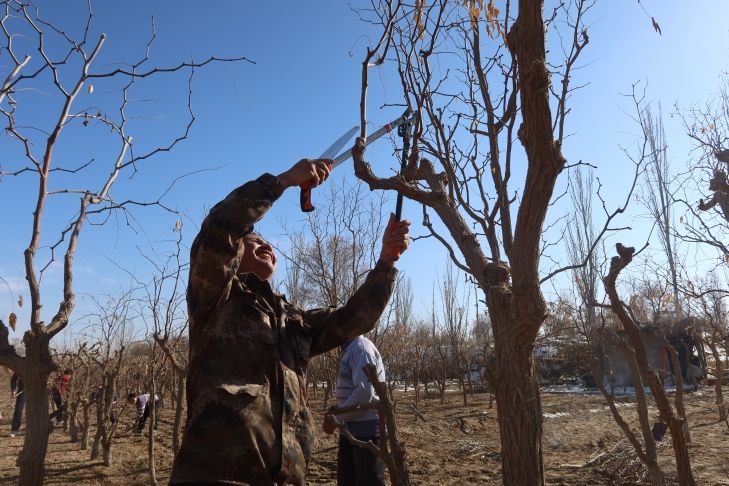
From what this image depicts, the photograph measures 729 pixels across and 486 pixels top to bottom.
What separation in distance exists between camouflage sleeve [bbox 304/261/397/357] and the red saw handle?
423mm

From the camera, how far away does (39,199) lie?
146 inches

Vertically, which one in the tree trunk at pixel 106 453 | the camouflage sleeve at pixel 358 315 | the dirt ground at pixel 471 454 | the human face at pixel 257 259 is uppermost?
the human face at pixel 257 259

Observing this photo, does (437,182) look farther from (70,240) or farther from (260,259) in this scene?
(70,240)

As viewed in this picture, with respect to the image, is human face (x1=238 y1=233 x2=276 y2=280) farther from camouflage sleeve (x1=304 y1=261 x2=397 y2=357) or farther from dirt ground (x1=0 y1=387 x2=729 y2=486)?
dirt ground (x1=0 y1=387 x2=729 y2=486)

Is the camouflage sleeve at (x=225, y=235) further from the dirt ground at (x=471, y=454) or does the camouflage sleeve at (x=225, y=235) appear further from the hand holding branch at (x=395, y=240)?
the dirt ground at (x=471, y=454)

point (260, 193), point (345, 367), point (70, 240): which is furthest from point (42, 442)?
point (260, 193)

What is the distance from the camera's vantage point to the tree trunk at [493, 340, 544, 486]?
2.38 metres

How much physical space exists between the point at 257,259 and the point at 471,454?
6.22 meters

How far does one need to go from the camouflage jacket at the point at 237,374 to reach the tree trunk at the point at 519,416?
927 millimetres

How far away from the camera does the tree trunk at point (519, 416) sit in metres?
2.38

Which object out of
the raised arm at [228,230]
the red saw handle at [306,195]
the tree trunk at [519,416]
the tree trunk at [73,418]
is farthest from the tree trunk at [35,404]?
the tree trunk at [73,418]

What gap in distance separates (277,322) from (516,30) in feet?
4.39

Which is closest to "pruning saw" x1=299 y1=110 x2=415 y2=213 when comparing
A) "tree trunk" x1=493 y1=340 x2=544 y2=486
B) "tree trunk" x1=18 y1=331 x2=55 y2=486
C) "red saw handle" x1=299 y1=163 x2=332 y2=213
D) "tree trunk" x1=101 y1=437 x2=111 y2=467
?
"red saw handle" x1=299 y1=163 x2=332 y2=213

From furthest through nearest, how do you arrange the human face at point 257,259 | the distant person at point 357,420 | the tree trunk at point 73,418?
the tree trunk at point 73,418, the distant person at point 357,420, the human face at point 257,259
